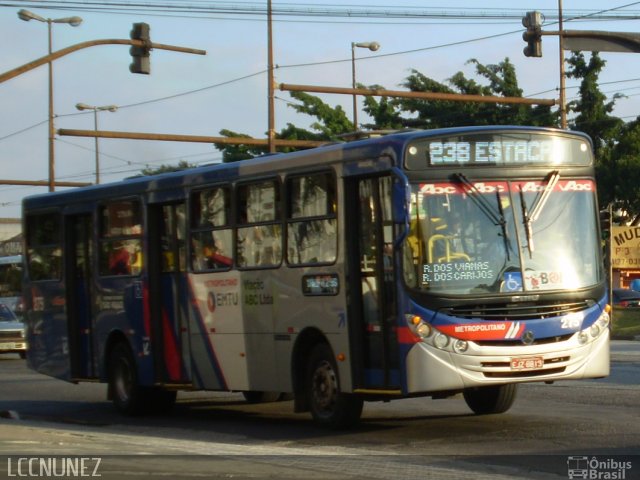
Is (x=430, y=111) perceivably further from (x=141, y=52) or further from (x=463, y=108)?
(x=141, y=52)

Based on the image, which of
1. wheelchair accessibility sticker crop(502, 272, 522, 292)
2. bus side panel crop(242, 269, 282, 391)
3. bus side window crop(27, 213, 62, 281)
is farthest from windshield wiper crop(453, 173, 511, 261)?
bus side window crop(27, 213, 62, 281)

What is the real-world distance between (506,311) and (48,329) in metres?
9.23

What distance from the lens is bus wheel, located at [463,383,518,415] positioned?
14.8 metres

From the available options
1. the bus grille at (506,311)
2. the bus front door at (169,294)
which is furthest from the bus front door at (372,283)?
the bus front door at (169,294)

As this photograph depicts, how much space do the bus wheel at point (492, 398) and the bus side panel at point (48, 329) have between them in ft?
22.8

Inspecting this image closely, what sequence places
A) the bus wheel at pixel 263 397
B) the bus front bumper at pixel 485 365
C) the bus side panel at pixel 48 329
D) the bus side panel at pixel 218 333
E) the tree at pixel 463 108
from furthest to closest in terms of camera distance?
1. the tree at pixel 463 108
2. the bus side panel at pixel 48 329
3. the bus wheel at pixel 263 397
4. the bus side panel at pixel 218 333
5. the bus front bumper at pixel 485 365

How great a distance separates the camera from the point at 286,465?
10.8 meters

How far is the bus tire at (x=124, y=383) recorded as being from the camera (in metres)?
17.8

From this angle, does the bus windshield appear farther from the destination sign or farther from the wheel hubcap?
the wheel hubcap

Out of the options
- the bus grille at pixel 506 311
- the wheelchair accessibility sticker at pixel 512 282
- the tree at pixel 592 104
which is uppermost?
the tree at pixel 592 104

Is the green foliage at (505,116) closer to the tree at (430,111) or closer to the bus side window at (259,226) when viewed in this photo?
the tree at (430,111)

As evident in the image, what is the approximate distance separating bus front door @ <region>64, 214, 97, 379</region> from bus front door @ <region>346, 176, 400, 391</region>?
255 inches

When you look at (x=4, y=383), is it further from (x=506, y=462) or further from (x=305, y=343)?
(x=506, y=462)

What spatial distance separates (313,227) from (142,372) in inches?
178
